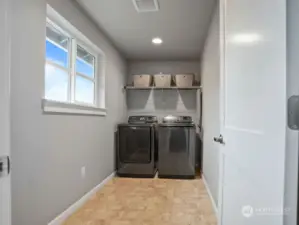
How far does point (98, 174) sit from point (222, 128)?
2462mm

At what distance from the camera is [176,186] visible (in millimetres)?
3725

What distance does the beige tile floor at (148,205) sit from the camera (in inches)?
95.7

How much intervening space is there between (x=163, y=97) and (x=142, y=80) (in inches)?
25.3

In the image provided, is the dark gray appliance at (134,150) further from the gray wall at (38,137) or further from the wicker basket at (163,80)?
the gray wall at (38,137)

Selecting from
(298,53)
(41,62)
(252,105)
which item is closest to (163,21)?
(41,62)

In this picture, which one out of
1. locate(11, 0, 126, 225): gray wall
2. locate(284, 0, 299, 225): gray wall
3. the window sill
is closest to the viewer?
locate(284, 0, 299, 225): gray wall

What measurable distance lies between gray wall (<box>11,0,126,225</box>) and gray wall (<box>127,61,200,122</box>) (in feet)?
7.43

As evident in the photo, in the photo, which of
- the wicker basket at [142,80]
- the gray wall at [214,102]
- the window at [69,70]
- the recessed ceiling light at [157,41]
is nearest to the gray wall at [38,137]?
the window at [69,70]

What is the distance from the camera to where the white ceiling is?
2.70 m

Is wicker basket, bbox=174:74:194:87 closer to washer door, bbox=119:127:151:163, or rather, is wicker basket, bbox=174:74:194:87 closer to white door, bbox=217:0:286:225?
washer door, bbox=119:127:151:163

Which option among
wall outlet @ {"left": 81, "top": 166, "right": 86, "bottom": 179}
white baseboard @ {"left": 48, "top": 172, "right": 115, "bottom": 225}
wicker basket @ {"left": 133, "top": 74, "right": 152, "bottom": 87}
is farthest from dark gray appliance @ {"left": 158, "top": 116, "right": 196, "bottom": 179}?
wall outlet @ {"left": 81, "top": 166, "right": 86, "bottom": 179}

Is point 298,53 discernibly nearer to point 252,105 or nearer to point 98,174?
point 252,105

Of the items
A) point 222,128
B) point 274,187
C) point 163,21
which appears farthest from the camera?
point 163,21

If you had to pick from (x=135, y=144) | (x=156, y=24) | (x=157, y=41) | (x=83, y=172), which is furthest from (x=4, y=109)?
(x=135, y=144)
